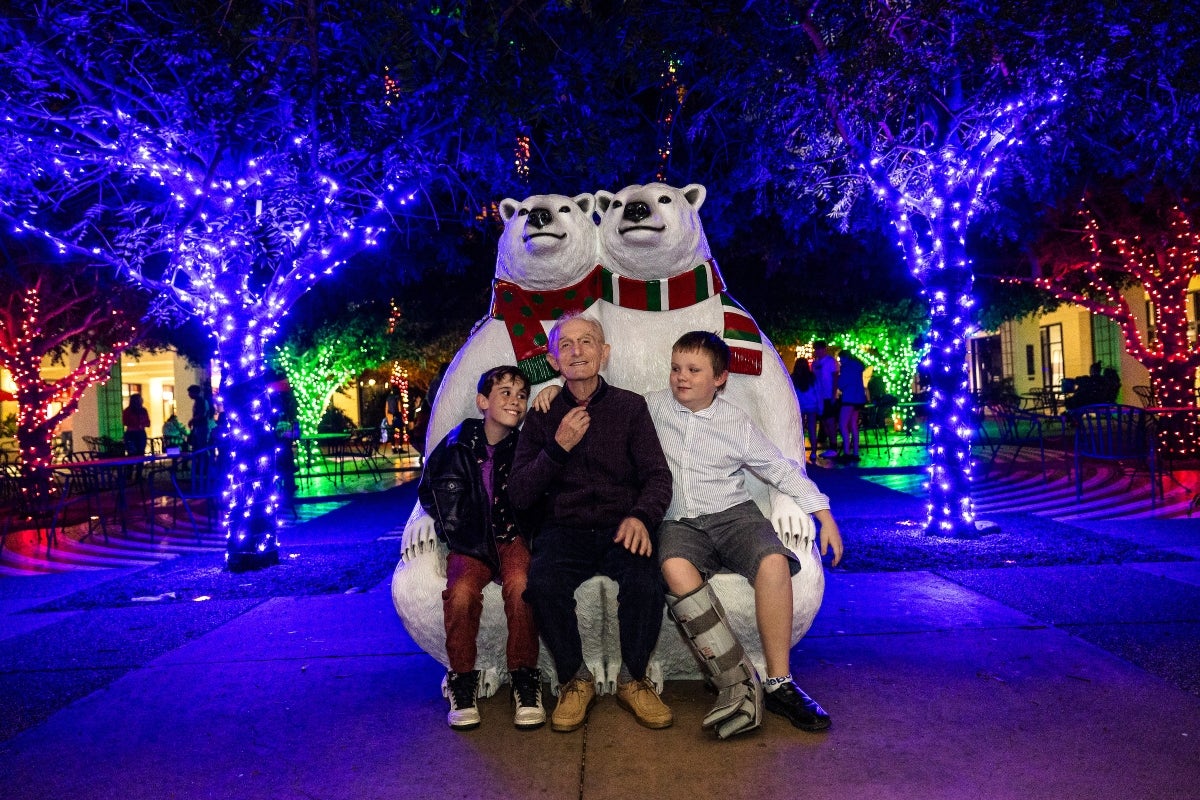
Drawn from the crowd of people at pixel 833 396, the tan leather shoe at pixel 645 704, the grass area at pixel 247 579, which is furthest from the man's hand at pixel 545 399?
the crowd of people at pixel 833 396

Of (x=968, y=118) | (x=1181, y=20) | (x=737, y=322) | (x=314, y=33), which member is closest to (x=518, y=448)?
(x=737, y=322)

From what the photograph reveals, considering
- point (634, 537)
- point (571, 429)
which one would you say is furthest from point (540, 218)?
point (634, 537)

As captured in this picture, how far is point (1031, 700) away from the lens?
3338 millimetres

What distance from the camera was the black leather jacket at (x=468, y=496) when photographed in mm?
3545

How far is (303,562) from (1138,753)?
586 cm

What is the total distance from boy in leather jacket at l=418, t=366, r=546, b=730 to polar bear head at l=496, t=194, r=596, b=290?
0.51 metres

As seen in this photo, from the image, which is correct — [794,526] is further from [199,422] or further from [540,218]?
[199,422]

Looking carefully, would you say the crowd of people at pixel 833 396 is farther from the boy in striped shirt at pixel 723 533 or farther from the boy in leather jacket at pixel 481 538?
the boy in leather jacket at pixel 481 538

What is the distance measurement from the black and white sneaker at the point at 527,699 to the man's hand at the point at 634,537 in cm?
58

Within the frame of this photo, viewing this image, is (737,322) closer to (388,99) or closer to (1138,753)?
(1138,753)

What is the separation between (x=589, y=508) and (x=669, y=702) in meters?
0.80

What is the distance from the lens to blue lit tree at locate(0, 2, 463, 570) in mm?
6027

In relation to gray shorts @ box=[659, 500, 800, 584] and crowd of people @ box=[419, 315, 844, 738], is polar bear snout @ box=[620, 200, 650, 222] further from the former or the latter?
gray shorts @ box=[659, 500, 800, 584]

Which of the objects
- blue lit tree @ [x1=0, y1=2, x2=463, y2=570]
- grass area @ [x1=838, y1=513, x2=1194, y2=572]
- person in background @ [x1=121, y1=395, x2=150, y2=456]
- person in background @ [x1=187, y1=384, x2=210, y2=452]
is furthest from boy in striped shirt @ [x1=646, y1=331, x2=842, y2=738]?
person in background @ [x1=121, y1=395, x2=150, y2=456]
